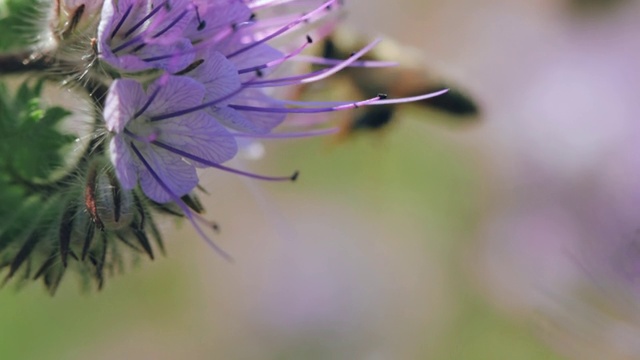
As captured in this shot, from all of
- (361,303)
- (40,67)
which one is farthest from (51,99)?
(361,303)

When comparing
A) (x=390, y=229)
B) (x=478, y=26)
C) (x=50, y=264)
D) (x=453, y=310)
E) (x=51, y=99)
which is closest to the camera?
(x=50, y=264)

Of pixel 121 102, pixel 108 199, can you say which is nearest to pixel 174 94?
pixel 121 102

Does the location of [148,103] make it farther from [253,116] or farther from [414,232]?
[414,232]

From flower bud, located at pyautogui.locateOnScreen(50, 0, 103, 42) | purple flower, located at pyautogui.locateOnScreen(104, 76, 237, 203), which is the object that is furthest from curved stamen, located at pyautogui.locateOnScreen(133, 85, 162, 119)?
flower bud, located at pyautogui.locateOnScreen(50, 0, 103, 42)

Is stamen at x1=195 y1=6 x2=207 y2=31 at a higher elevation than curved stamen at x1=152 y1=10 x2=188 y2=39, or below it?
below

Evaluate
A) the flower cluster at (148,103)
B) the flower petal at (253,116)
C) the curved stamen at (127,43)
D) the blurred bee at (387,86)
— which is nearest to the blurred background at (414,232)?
the blurred bee at (387,86)

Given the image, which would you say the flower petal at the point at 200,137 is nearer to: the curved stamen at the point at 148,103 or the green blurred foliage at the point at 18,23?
the curved stamen at the point at 148,103

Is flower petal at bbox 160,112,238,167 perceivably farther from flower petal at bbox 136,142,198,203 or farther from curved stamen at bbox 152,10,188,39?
curved stamen at bbox 152,10,188,39

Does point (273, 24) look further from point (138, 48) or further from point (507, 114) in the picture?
point (507, 114)
